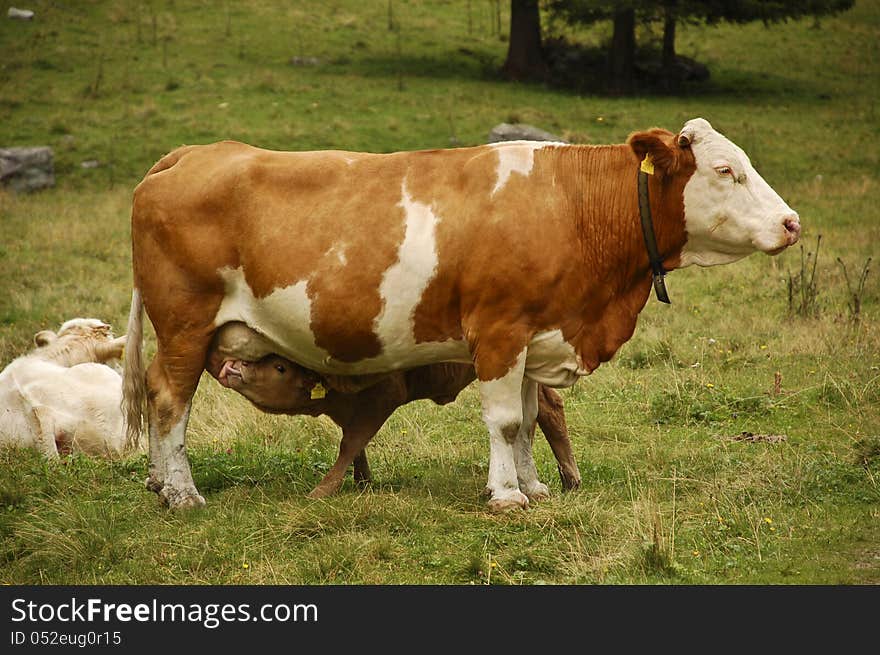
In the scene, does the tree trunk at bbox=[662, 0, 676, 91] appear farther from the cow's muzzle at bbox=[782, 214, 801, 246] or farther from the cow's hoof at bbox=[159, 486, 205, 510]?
the cow's hoof at bbox=[159, 486, 205, 510]

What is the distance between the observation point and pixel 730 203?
24.6 feet

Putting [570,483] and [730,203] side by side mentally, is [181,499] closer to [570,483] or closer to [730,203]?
[570,483]

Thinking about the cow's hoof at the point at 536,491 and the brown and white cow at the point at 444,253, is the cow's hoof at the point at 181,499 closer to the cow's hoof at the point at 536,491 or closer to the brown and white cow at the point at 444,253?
the brown and white cow at the point at 444,253

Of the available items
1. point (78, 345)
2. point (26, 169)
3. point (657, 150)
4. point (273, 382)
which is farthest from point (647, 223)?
point (26, 169)

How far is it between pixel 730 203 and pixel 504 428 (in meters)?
2.10

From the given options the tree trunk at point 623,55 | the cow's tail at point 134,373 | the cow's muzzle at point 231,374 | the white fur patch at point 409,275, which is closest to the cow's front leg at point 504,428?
the white fur patch at point 409,275

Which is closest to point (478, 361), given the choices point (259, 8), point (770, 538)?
point (770, 538)

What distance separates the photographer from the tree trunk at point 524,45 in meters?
31.6

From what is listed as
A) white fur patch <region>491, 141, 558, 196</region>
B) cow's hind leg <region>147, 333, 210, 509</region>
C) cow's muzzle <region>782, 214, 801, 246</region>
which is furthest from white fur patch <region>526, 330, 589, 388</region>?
cow's hind leg <region>147, 333, 210, 509</region>

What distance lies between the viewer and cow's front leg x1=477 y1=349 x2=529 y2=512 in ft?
24.7

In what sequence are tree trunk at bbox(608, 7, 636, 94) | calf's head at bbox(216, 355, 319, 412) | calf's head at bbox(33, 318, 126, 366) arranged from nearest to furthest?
calf's head at bbox(216, 355, 319, 412) < calf's head at bbox(33, 318, 126, 366) < tree trunk at bbox(608, 7, 636, 94)

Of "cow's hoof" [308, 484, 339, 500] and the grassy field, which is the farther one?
"cow's hoof" [308, 484, 339, 500]

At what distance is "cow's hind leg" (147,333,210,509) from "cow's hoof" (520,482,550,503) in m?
2.29

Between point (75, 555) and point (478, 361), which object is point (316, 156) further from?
point (75, 555)
